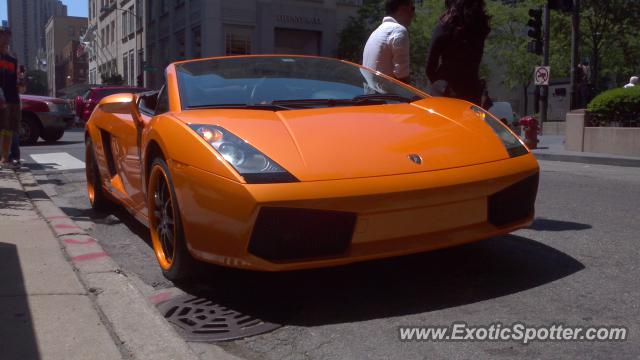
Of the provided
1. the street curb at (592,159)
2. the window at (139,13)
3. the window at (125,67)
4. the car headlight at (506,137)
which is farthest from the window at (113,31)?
the car headlight at (506,137)

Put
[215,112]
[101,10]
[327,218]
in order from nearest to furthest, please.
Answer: [327,218]
[215,112]
[101,10]

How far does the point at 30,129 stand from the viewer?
46.6 feet

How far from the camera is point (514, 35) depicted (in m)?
43.2

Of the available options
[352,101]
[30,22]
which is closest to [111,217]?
[352,101]

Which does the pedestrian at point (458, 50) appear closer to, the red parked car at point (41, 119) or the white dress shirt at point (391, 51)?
the white dress shirt at point (391, 51)

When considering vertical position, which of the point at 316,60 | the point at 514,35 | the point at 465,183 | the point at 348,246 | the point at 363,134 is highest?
the point at 514,35

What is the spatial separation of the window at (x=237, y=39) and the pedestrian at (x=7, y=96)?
26965 mm

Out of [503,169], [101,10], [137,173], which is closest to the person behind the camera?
[503,169]

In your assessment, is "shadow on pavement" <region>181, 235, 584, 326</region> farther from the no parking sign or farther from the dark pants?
the no parking sign

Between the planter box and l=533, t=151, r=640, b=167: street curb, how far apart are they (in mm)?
1154

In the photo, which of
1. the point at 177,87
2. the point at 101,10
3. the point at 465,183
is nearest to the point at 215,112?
the point at 177,87

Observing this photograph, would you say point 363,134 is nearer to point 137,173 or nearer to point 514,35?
point 137,173

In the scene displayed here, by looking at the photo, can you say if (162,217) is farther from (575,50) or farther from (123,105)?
(575,50)

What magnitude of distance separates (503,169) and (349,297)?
36.0 inches
